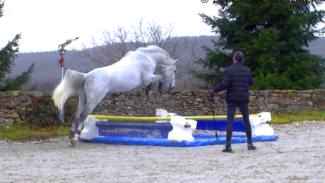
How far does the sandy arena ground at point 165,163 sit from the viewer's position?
588 centimetres

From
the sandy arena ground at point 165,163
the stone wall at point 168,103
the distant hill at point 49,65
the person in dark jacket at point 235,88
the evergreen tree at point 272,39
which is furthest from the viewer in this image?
the distant hill at point 49,65

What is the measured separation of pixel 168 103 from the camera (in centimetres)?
1583

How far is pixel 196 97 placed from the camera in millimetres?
16266

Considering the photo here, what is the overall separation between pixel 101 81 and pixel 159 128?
5.40 feet

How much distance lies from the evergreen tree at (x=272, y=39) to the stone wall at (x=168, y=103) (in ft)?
7.41

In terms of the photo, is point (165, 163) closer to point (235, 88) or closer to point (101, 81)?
point (235, 88)

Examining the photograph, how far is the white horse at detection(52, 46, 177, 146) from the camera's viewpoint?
10.1 m

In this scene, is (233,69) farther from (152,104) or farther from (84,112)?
(152,104)

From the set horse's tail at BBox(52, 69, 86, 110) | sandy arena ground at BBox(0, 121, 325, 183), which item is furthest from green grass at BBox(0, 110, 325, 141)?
horse's tail at BBox(52, 69, 86, 110)

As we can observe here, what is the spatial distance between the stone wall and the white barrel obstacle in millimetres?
2962

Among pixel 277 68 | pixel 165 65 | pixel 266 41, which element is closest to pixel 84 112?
pixel 165 65

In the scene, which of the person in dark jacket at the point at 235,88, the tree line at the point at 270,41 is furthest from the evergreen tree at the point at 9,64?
the person in dark jacket at the point at 235,88

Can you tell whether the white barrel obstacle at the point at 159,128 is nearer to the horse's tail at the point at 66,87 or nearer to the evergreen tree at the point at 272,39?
the horse's tail at the point at 66,87

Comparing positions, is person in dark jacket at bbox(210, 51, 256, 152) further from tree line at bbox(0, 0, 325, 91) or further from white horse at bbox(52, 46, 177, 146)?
tree line at bbox(0, 0, 325, 91)
